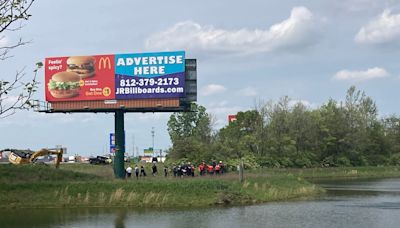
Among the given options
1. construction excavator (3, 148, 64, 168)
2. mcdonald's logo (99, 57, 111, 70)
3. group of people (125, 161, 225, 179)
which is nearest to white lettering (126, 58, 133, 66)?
mcdonald's logo (99, 57, 111, 70)

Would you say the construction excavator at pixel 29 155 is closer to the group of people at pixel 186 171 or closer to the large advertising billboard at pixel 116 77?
the large advertising billboard at pixel 116 77

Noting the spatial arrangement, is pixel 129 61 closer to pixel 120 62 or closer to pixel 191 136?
pixel 120 62

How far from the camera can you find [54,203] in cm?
4062

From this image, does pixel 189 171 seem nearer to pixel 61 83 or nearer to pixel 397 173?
pixel 61 83

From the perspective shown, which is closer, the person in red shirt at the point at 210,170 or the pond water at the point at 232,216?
the pond water at the point at 232,216

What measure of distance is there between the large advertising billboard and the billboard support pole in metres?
2.22

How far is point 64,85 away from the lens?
5775cm

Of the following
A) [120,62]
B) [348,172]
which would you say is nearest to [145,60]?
[120,62]

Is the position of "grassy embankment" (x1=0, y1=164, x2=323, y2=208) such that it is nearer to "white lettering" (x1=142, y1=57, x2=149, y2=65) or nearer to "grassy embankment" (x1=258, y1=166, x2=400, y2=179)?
"white lettering" (x1=142, y1=57, x2=149, y2=65)

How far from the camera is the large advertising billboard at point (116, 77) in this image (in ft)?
184

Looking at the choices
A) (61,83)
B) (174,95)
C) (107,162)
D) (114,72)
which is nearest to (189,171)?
(174,95)

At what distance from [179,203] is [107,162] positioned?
50743mm

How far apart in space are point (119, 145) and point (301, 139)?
174 feet

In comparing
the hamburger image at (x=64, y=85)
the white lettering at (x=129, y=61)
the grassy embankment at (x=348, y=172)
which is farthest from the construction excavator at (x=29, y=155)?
the grassy embankment at (x=348, y=172)
